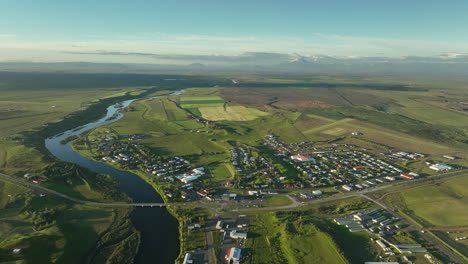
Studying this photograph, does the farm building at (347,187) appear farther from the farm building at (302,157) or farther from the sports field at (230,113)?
the sports field at (230,113)

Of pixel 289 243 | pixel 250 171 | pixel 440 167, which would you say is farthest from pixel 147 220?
pixel 440 167

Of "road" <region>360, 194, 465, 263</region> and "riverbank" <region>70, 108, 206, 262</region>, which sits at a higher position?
A: "riverbank" <region>70, 108, 206, 262</region>

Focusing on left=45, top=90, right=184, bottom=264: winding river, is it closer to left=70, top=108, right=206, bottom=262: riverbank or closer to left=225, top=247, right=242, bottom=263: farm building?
left=70, top=108, right=206, bottom=262: riverbank

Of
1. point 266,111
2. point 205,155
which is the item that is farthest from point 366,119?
point 205,155

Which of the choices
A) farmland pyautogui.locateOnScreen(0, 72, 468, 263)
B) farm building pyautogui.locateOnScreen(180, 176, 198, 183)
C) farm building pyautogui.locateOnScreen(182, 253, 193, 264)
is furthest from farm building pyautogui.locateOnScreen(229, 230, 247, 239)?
farm building pyautogui.locateOnScreen(180, 176, 198, 183)

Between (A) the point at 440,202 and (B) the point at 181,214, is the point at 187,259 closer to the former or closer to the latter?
(B) the point at 181,214

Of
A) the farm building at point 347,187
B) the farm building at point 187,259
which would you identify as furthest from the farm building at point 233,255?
the farm building at point 347,187

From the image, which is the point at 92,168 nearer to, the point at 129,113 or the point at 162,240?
the point at 162,240

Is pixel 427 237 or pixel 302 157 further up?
pixel 302 157
